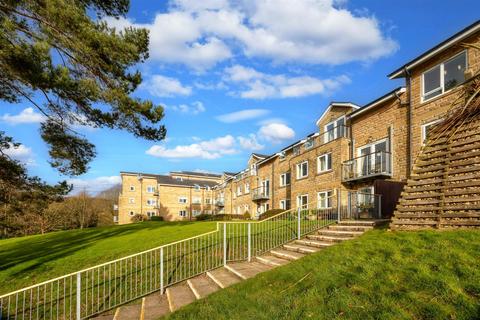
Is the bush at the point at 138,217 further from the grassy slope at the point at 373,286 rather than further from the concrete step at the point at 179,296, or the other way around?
the grassy slope at the point at 373,286

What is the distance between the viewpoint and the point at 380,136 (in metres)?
18.5

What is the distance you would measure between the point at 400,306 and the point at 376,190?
1043 cm

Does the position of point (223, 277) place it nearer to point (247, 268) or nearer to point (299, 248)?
point (247, 268)

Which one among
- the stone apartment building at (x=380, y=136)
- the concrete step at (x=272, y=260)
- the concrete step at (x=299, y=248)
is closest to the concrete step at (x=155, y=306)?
the concrete step at (x=272, y=260)

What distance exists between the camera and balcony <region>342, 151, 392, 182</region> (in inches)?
697

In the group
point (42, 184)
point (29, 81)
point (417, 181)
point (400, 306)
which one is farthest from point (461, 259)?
point (42, 184)

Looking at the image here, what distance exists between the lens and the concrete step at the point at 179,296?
24.4ft

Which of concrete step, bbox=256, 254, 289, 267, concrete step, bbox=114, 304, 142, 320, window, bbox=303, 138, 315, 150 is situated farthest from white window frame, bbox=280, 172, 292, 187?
concrete step, bbox=114, 304, 142, 320

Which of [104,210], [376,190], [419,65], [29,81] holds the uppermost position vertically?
[419,65]

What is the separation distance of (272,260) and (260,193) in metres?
27.1

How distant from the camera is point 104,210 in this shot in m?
53.3

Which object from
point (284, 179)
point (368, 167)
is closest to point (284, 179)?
point (284, 179)

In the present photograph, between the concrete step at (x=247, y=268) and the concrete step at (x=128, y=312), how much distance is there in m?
2.44

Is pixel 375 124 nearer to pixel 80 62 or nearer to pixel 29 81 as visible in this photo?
pixel 80 62
